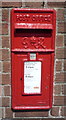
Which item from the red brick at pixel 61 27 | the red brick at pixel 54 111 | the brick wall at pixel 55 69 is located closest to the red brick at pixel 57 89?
the brick wall at pixel 55 69

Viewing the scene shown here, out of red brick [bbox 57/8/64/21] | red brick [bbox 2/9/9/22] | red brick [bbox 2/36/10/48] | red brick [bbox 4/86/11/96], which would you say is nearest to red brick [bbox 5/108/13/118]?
red brick [bbox 4/86/11/96]

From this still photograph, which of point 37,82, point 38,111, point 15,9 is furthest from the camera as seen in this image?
point 38,111

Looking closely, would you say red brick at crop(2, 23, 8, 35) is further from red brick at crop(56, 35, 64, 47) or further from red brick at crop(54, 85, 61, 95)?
red brick at crop(54, 85, 61, 95)

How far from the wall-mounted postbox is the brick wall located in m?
0.07

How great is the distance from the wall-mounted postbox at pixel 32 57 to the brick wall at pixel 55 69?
66 millimetres

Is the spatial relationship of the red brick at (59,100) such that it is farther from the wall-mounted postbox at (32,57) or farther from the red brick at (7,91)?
the red brick at (7,91)

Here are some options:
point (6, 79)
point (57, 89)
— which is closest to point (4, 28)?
point (6, 79)

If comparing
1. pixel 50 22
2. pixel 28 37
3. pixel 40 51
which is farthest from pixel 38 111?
pixel 50 22

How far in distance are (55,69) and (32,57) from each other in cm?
24

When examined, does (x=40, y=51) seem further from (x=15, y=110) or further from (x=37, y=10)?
(x=15, y=110)

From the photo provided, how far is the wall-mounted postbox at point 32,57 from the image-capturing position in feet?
5.26

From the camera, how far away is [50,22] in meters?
1.62

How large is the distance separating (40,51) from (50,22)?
242mm

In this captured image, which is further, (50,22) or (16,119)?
(16,119)
